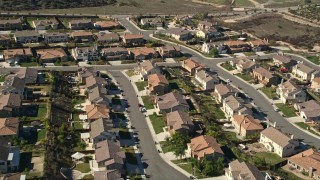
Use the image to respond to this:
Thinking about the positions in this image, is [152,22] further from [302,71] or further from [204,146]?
[204,146]

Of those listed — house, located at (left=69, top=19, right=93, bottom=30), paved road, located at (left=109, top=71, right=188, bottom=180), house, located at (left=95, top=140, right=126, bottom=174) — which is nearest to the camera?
house, located at (left=95, top=140, right=126, bottom=174)

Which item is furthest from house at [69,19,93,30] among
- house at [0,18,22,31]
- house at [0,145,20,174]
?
house at [0,145,20,174]

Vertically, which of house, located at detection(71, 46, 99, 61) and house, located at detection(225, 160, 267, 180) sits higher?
house, located at detection(71, 46, 99, 61)

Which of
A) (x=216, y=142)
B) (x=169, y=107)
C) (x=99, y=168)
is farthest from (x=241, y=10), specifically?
(x=99, y=168)

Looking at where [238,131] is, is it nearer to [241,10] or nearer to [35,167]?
[35,167]

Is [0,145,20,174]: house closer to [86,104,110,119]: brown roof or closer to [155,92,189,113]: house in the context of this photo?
[86,104,110,119]: brown roof

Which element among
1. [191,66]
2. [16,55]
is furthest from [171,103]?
[16,55]

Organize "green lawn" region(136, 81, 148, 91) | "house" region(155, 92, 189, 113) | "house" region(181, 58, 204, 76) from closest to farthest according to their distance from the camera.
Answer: "house" region(155, 92, 189, 113) < "green lawn" region(136, 81, 148, 91) < "house" region(181, 58, 204, 76)

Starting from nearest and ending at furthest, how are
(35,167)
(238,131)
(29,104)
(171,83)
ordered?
(35,167), (238,131), (29,104), (171,83)
